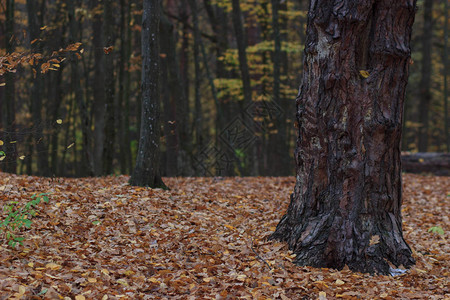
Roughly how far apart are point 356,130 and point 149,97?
450cm

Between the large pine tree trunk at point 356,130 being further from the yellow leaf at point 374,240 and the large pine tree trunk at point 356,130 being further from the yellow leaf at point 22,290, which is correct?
the yellow leaf at point 22,290

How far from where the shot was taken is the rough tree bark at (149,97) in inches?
317

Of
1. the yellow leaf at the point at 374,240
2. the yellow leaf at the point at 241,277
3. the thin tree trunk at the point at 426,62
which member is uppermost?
the thin tree trunk at the point at 426,62

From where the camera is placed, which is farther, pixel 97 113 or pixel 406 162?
pixel 406 162

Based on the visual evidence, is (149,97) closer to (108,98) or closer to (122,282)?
(108,98)

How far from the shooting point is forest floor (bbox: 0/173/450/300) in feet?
13.4

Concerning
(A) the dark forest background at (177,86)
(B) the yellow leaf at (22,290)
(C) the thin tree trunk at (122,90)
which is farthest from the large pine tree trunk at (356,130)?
(C) the thin tree trunk at (122,90)

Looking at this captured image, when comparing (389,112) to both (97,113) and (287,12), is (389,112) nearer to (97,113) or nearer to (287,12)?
(97,113)

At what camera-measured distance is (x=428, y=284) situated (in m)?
4.71

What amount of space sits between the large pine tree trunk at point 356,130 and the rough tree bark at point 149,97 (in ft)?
12.8

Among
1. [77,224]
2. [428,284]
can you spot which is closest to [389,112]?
[428,284]

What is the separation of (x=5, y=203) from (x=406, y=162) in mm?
12924

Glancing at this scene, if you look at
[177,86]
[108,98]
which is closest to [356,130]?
[108,98]

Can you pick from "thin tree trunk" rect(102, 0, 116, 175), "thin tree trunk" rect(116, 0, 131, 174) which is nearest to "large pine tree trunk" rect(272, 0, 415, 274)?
"thin tree trunk" rect(102, 0, 116, 175)
